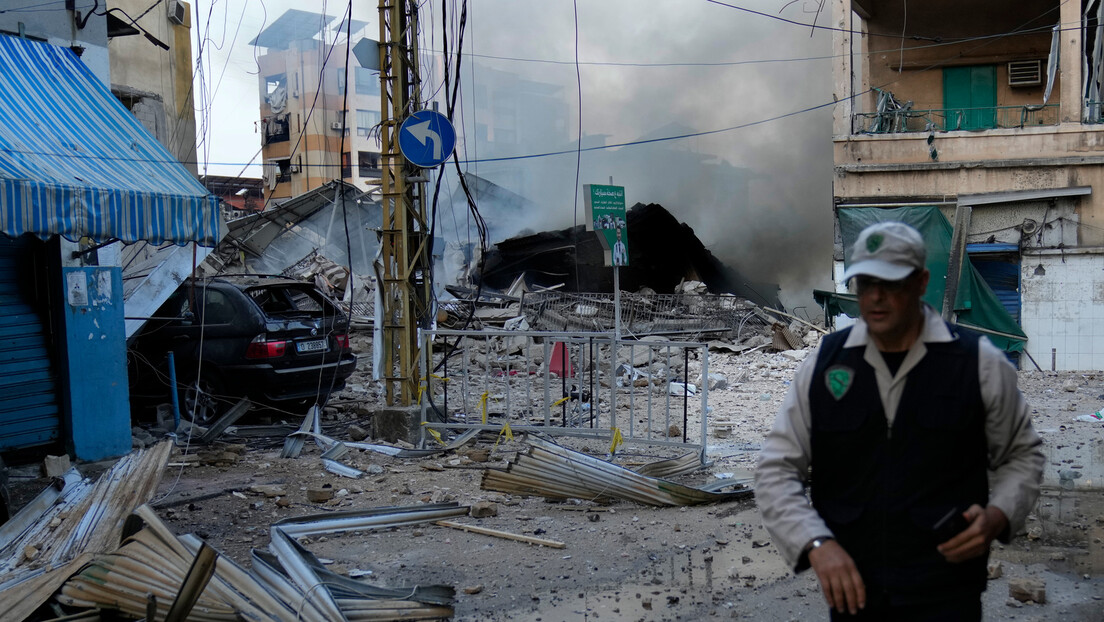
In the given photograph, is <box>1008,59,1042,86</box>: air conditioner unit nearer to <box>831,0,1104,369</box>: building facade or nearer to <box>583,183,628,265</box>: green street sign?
<box>831,0,1104,369</box>: building facade

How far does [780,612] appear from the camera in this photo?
4.11 meters

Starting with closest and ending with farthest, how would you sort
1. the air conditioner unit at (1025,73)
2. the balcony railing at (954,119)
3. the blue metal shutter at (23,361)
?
the blue metal shutter at (23,361), the balcony railing at (954,119), the air conditioner unit at (1025,73)

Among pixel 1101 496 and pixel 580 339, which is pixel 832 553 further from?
pixel 580 339

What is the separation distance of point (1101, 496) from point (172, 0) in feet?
66.4

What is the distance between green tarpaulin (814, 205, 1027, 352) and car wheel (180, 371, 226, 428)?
37.9 ft

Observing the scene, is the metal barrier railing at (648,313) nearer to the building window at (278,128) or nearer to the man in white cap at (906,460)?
the man in white cap at (906,460)

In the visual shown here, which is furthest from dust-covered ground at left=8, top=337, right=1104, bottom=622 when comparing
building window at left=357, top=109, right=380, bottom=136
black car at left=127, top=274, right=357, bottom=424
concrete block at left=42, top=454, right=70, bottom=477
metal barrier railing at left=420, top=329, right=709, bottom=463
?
building window at left=357, top=109, right=380, bottom=136

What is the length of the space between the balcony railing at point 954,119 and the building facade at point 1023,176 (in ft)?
0.13

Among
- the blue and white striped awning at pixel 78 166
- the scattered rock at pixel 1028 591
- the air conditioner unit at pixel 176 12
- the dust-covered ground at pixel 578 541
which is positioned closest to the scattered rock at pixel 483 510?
the dust-covered ground at pixel 578 541

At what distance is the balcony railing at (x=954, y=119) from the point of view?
57.7 ft

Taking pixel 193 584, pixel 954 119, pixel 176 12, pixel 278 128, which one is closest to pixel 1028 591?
pixel 193 584

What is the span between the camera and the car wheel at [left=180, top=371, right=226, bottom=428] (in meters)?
9.29

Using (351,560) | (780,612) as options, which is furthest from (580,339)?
(780,612)

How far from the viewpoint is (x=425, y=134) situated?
806 centimetres
